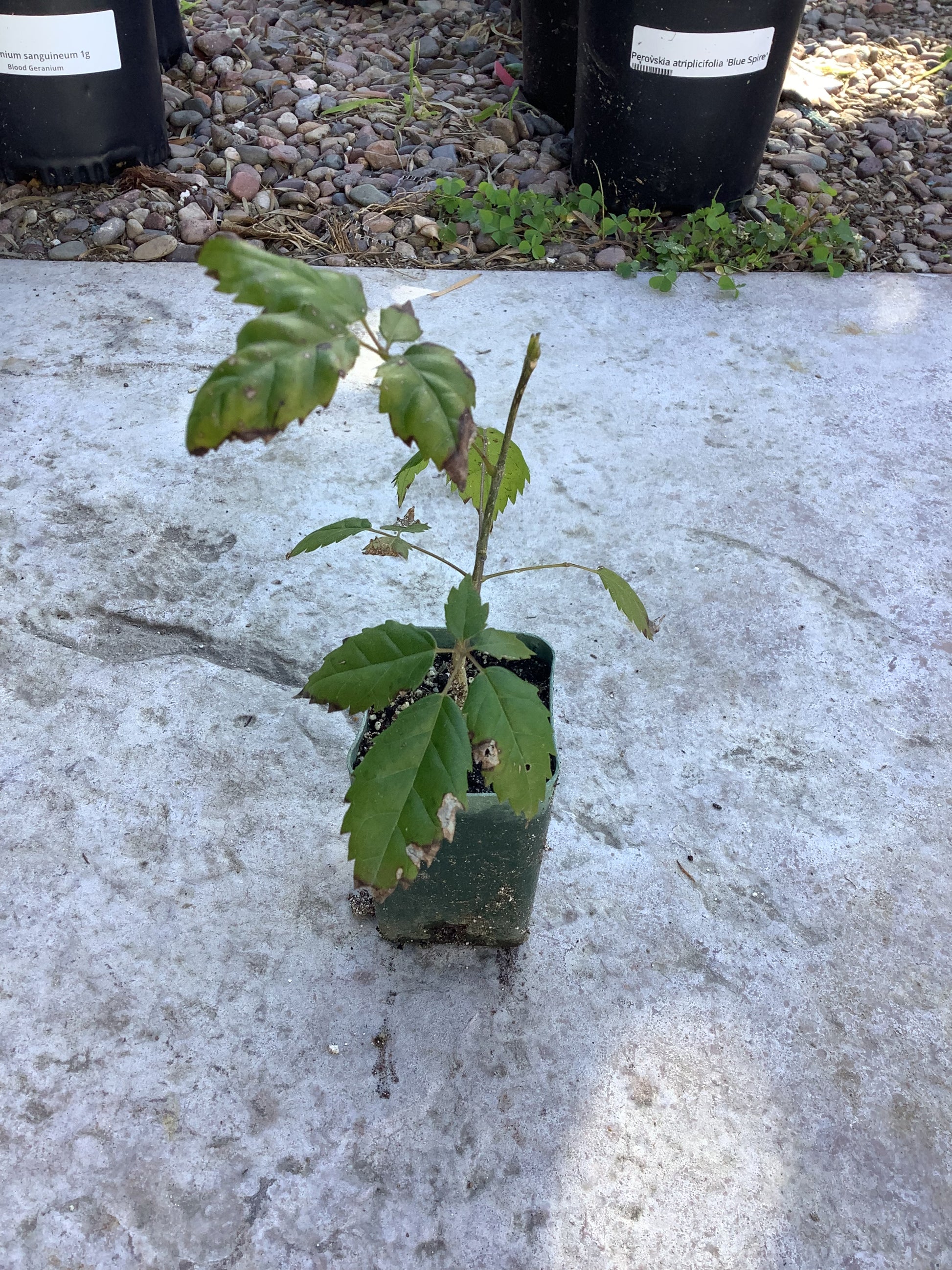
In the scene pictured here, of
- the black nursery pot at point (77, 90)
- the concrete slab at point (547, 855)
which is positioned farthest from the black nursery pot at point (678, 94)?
the black nursery pot at point (77, 90)

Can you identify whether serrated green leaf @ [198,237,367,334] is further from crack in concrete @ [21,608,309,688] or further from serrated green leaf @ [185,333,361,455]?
crack in concrete @ [21,608,309,688]

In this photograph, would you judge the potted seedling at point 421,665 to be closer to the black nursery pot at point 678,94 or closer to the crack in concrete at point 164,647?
the crack in concrete at point 164,647

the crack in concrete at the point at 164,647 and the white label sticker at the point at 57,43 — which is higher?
the white label sticker at the point at 57,43

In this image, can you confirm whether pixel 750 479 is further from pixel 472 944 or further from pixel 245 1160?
pixel 245 1160

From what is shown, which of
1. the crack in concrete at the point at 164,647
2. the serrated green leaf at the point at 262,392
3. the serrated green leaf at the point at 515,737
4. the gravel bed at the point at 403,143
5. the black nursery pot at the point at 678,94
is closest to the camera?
the serrated green leaf at the point at 262,392

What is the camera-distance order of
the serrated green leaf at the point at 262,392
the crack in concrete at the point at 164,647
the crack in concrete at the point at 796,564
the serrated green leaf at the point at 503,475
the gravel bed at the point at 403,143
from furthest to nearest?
the gravel bed at the point at 403,143 < the crack in concrete at the point at 796,564 < the crack in concrete at the point at 164,647 < the serrated green leaf at the point at 503,475 < the serrated green leaf at the point at 262,392

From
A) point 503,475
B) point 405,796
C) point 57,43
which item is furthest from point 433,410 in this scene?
point 57,43

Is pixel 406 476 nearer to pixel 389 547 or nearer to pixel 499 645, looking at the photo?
pixel 389 547

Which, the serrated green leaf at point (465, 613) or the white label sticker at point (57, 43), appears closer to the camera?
the serrated green leaf at point (465, 613)
